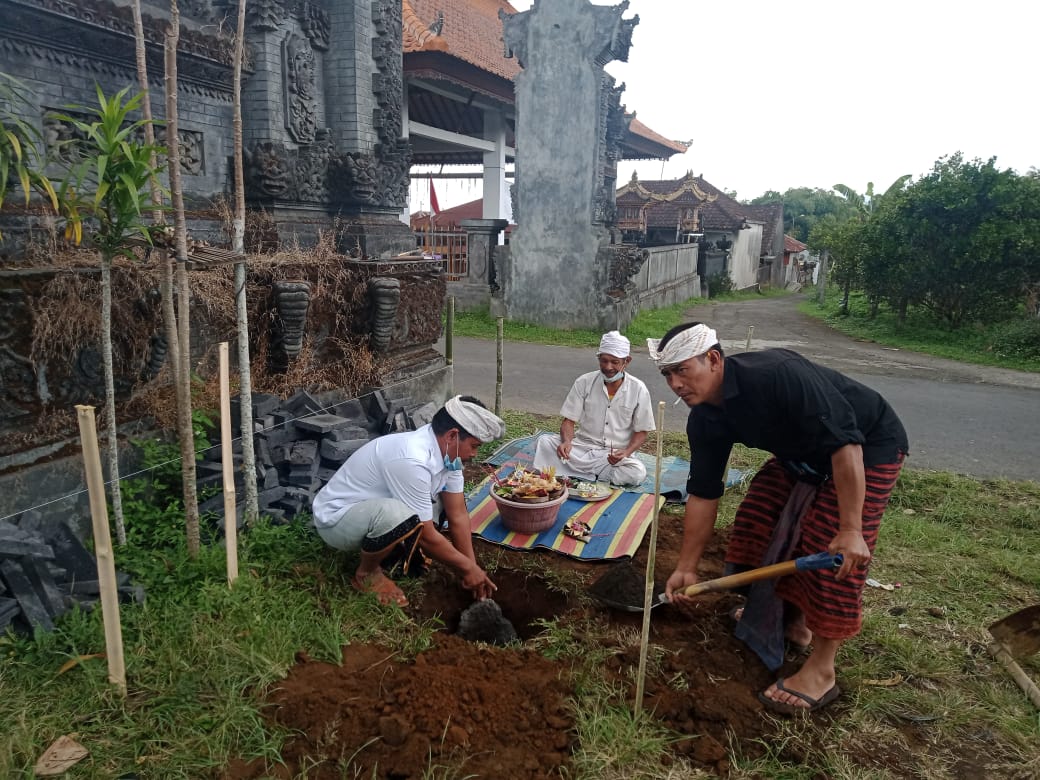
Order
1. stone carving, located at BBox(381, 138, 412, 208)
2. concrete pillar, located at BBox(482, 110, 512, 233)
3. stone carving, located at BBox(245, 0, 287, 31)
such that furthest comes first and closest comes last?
1. concrete pillar, located at BBox(482, 110, 512, 233)
2. stone carving, located at BBox(381, 138, 412, 208)
3. stone carving, located at BBox(245, 0, 287, 31)

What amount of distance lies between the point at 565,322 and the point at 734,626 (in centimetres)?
1038

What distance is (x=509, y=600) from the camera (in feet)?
12.6

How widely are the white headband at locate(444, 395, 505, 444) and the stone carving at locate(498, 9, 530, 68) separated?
36.3 feet

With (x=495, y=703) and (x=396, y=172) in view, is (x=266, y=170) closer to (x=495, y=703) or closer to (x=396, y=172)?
(x=396, y=172)

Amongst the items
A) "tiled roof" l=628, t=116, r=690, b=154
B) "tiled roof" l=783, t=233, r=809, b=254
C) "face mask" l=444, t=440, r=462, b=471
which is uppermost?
"tiled roof" l=628, t=116, r=690, b=154

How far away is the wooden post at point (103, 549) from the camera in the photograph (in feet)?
8.09

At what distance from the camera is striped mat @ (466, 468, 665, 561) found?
422 cm

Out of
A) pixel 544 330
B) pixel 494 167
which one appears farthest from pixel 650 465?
pixel 494 167

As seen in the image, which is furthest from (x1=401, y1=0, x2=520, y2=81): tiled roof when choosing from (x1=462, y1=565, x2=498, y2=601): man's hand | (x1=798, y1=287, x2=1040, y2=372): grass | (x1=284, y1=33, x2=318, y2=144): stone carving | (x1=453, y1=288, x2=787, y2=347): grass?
(x1=462, y1=565, x2=498, y2=601): man's hand

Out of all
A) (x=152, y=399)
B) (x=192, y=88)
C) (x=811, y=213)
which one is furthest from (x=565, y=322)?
(x=811, y=213)

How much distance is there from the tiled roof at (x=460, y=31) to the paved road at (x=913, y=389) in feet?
16.8

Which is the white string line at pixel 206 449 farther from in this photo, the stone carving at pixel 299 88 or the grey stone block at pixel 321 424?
the stone carving at pixel 299 88

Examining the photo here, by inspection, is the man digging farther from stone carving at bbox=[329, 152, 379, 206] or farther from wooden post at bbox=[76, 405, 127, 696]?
stone carving at bbox=[329, 152, 379, 206]

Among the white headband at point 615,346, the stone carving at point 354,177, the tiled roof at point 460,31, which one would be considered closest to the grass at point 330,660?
the white headband at point 615,346
